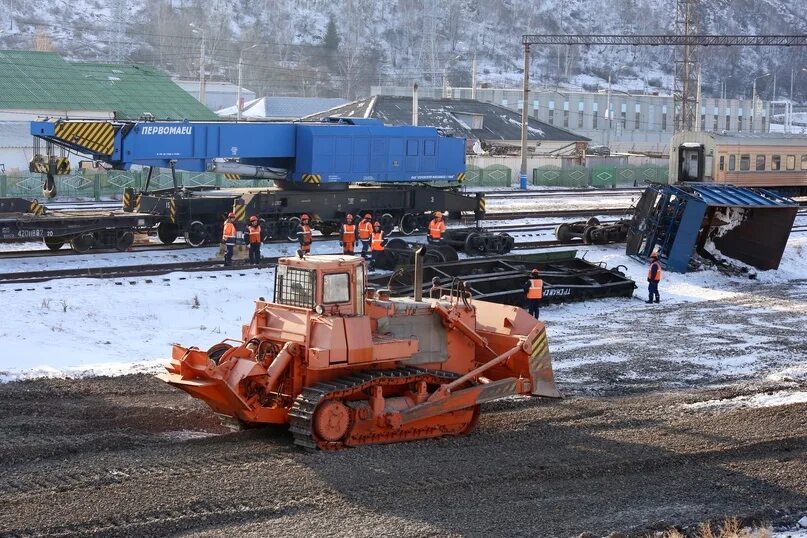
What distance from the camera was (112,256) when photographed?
79.6 ft

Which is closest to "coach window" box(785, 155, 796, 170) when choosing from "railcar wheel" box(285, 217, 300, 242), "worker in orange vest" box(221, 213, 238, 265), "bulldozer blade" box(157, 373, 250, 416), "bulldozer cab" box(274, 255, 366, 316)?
"railcar wheel" box(285, 217, 300, 242)

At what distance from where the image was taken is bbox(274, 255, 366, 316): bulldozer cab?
12.2 m

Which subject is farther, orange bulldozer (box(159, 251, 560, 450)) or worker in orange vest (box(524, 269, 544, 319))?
worker in orange vest (box(524, 269, 544, 319))

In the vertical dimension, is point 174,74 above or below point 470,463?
above

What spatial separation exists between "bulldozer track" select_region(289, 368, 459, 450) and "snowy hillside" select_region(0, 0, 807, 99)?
328ft

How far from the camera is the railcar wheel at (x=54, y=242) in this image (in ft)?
80.5

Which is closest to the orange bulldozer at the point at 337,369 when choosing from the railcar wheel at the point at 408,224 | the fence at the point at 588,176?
the railcar wheel at the point at 408,224

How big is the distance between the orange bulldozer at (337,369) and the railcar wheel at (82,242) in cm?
1246

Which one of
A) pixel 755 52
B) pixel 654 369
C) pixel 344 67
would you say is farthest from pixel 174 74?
pixel 654 369

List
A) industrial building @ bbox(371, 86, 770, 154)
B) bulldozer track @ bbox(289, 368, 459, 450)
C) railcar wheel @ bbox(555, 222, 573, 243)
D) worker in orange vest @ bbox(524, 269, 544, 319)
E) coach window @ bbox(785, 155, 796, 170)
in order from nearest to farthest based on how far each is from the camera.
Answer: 1. bulldozer track @ bbox(289, 368, 459, 450)
2. worker in orange vest @ bbox(524, 269, 544, 319)
3. railcar wheel @ bbox(555, 222, 573, 243)
4. coach window @ bbox(785, 155, 796, 170)
5. industrial building @ bbox(371, 86, 770, 154)

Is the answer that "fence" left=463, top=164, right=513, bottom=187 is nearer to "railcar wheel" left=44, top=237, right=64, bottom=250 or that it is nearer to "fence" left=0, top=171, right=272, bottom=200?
"fence" left=0, top=171, right=272, bottom=200

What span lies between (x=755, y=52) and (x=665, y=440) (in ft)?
498

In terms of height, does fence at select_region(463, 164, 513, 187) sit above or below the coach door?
below

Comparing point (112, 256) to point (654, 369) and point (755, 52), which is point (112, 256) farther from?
point (755, 52)
